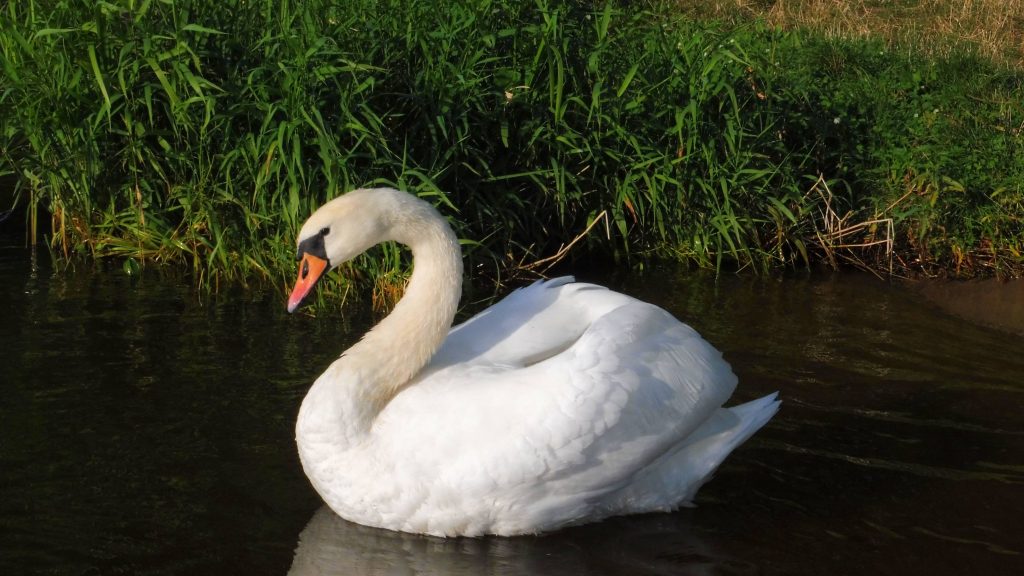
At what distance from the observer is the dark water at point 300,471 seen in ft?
14.0

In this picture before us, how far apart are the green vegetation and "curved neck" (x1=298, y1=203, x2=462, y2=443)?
1937mm

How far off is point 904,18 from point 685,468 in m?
9.10

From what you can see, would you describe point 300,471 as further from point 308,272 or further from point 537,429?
point 537,429

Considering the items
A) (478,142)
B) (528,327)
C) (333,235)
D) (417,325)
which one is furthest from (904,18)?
(333,235)

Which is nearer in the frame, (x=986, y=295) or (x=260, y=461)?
(x=260, y=461)

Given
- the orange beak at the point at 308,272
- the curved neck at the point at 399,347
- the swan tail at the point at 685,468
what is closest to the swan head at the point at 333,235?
the orange beak at the point at 308,272

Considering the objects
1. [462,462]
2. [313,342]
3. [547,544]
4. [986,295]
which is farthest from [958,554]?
[986,295]

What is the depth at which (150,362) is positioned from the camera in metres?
5.80

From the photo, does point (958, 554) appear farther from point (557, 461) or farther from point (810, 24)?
point (810, 24)

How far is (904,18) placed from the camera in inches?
492

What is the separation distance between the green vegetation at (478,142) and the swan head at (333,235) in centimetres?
196

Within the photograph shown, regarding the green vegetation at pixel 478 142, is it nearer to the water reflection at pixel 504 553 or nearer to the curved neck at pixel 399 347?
the curved neck at pixel 399 347

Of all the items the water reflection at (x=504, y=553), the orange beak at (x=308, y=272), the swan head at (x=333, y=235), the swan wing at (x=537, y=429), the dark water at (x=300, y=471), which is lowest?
the water reflection at (x=504, y=553)

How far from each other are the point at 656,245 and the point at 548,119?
107 cm
